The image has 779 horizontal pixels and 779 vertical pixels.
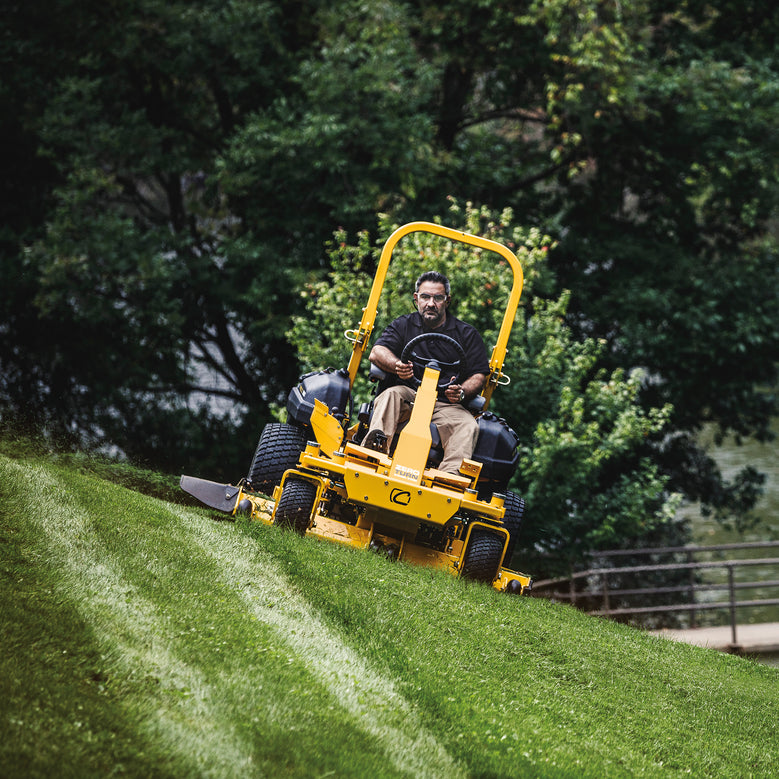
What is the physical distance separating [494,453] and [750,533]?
21.7m

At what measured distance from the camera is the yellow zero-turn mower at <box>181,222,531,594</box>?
7.34 meters

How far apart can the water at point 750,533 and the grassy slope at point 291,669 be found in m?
15.4

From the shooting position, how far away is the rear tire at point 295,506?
7570mm

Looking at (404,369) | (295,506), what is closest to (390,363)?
(404,369)

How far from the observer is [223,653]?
16.0 feet

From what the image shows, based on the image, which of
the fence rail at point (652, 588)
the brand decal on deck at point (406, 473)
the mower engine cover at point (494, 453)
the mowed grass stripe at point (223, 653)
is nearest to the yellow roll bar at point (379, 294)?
the mower engine cover at point (494, 453)

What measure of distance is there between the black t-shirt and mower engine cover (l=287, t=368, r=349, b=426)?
1.73ft

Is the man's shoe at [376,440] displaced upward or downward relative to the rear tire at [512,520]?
upward

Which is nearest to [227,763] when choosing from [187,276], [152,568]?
[152,568]

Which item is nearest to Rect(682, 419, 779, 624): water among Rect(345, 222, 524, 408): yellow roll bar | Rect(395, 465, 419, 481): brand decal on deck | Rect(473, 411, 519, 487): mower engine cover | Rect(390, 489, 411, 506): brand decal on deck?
Rect(345, 222, 524, 408): yellow roll bar

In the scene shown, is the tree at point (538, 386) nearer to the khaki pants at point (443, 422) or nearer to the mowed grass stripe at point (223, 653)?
the khaki pants at point (443, 422)

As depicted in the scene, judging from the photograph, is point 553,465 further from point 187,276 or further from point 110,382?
point 110,382

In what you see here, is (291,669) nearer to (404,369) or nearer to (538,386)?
(404,369)

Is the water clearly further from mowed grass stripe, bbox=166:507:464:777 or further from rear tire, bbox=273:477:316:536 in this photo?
mowed grass stripe, bbox=166:507:464:777
